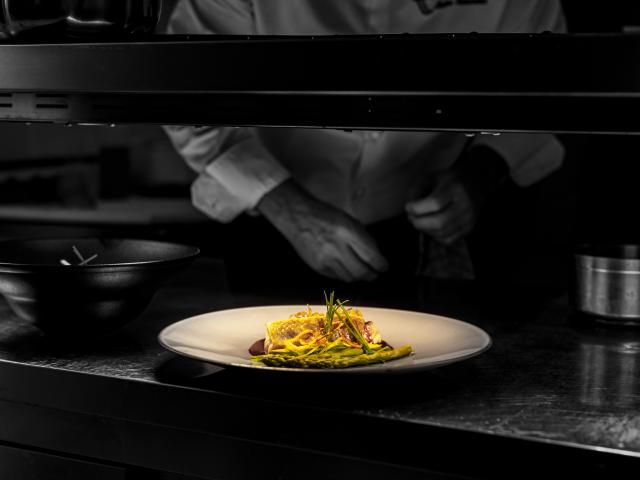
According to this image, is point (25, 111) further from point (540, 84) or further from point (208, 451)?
point (540, 84)

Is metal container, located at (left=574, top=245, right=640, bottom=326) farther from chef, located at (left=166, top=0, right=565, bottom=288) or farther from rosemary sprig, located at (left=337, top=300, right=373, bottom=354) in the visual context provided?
chef, located at (left=166, top=0, right=565, bottom=288)

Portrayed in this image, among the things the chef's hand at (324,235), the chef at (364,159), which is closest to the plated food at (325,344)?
the chef's hand at (324,235)

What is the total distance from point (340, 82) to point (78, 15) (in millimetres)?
414

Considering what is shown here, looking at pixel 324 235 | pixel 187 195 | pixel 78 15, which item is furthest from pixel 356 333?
pixel 187 195

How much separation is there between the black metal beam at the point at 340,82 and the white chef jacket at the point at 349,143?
47.0 inches

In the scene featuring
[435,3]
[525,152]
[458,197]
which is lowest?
[458,197]

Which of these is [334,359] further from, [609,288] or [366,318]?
[609,288]

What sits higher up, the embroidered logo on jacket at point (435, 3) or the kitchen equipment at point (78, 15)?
the embroidered logo on jacket at point (435, 3)

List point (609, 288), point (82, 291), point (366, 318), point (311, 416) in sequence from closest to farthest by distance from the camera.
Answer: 1. point (311, 416)
2. point (82, 291)
3. point (366, 318)
4. point (609, 288)

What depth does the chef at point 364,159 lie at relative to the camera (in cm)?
244

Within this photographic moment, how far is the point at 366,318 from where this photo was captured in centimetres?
149

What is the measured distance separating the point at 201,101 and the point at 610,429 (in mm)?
676

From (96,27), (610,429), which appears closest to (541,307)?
(610,429)

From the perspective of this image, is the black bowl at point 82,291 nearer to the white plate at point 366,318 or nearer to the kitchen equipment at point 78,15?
the white plate at point 366,318
